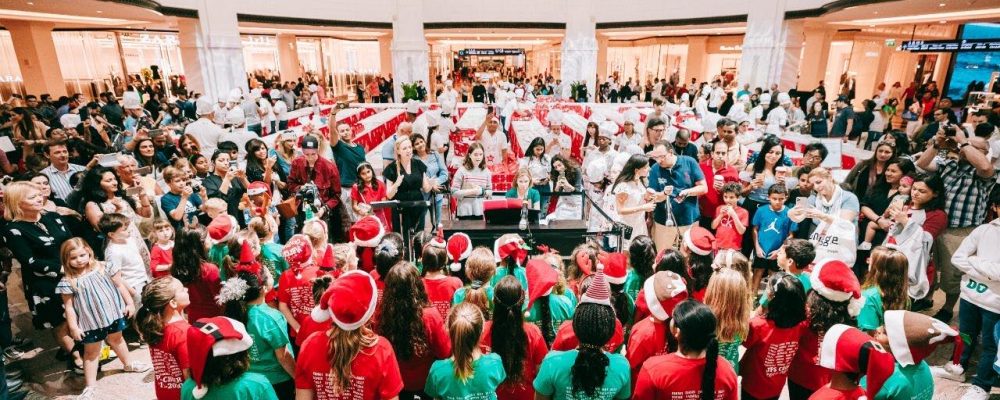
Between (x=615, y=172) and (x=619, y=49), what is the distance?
25.5 meters

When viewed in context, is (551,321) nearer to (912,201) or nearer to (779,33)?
(912,201)

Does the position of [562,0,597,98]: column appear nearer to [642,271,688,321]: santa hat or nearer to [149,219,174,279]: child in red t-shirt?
[149,219,174,279]: child in red t-shirt

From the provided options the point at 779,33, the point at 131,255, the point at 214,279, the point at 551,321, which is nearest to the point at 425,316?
the point at 551,321

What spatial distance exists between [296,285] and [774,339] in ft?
9.19

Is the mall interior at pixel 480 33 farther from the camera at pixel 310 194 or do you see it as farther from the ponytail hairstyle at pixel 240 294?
the ponytail hairstyle at pixel 240 294

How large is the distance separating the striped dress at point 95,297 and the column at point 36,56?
62.7 feet

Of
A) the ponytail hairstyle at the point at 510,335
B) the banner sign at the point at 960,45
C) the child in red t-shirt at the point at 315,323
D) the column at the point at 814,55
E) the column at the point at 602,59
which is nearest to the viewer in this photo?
the ponytail hairstyle at the point at 510,335

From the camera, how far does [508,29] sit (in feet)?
68.6

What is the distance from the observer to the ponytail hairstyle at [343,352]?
209 cm

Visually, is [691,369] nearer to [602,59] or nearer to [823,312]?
[823,312]

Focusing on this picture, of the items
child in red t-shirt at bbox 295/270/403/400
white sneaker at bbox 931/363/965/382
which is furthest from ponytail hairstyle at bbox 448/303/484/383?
white sneaker at bbox 931/363/965/382

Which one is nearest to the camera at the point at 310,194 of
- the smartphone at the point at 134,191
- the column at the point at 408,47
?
the smartphone at the point at 134,191

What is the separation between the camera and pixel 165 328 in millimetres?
2430

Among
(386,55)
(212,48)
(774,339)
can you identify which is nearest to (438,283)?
(774,339)
